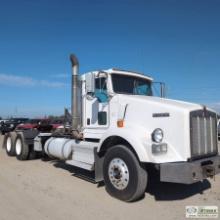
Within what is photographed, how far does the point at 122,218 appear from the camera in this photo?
207 inches

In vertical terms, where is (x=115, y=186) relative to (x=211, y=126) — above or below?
below

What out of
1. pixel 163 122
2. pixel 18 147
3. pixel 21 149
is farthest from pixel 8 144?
pixel 163 122

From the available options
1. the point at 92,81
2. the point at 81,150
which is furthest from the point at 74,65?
the point at 81,150

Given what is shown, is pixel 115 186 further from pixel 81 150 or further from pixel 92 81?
pixel 92 81

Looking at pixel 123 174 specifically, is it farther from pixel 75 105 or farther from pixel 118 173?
pixel 75 105

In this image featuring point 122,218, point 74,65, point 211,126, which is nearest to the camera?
point 122,218

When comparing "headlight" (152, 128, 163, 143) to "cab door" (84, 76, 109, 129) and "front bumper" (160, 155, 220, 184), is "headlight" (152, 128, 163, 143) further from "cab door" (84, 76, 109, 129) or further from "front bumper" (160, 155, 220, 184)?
"cab door" (84, 76, 109, 129)

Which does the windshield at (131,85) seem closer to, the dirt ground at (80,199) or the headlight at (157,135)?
the headlight at (157,135)

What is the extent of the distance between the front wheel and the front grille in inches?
45.4

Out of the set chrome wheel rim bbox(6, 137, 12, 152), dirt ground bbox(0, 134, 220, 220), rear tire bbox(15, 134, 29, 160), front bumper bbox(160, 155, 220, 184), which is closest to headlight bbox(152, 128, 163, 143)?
front bumper bbox(160, 155, 220, 184)

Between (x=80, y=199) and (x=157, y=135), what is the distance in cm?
206

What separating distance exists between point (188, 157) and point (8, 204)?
361 centimetres

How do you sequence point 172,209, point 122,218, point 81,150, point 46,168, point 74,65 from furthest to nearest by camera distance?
point 46,168, point 74,65, point 81,150, point 172,209, point 122,218

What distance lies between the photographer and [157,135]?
19.9 ft
